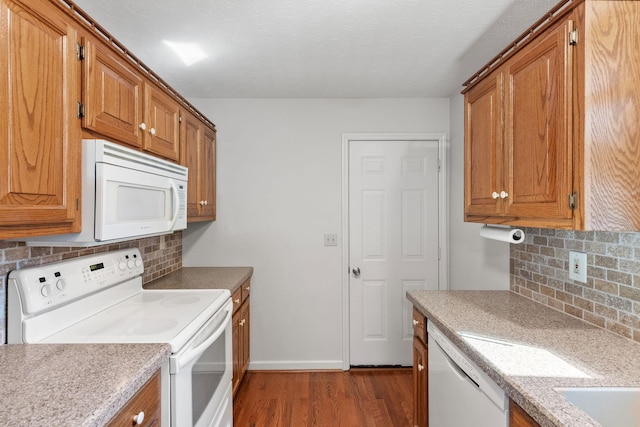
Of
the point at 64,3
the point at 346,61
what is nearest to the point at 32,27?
the point at 64,3

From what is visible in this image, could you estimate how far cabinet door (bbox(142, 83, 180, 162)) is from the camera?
1.79m

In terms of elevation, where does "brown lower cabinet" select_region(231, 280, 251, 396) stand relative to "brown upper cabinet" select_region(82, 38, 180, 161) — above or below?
below

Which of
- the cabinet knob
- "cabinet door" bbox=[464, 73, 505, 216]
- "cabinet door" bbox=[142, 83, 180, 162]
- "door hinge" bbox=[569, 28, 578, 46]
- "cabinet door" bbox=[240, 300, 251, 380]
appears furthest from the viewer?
"cabinet door" bbox=[240, 300, 251, 380]

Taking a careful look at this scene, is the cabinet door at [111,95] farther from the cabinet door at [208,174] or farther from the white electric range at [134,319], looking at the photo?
the cabinet door at [208,174]

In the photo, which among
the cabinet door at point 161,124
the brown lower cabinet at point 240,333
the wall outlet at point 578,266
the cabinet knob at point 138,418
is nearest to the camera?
the cabinet knob at point 138,418

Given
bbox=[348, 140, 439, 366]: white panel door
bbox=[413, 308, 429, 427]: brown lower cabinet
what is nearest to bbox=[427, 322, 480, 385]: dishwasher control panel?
bbox=[413, 308, 429, 427]: brown lower cabinet

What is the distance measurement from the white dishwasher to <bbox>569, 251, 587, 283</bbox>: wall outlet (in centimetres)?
64

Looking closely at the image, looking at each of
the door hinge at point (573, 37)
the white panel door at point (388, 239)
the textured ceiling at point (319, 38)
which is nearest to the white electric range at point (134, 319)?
the textured ceiling at point (319, 38)

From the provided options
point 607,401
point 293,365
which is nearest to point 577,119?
point 607,401

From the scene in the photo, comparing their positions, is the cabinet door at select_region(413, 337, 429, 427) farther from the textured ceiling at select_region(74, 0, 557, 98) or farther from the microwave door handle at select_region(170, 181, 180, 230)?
the textured ceiling at select_region(74, 0, 557, 98)

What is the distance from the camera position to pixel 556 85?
1.26 m

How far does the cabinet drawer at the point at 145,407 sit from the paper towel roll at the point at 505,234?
5.09ft

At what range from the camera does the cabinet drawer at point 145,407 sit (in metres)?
0.98

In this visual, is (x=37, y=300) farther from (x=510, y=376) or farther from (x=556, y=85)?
(x=556, y=85)
